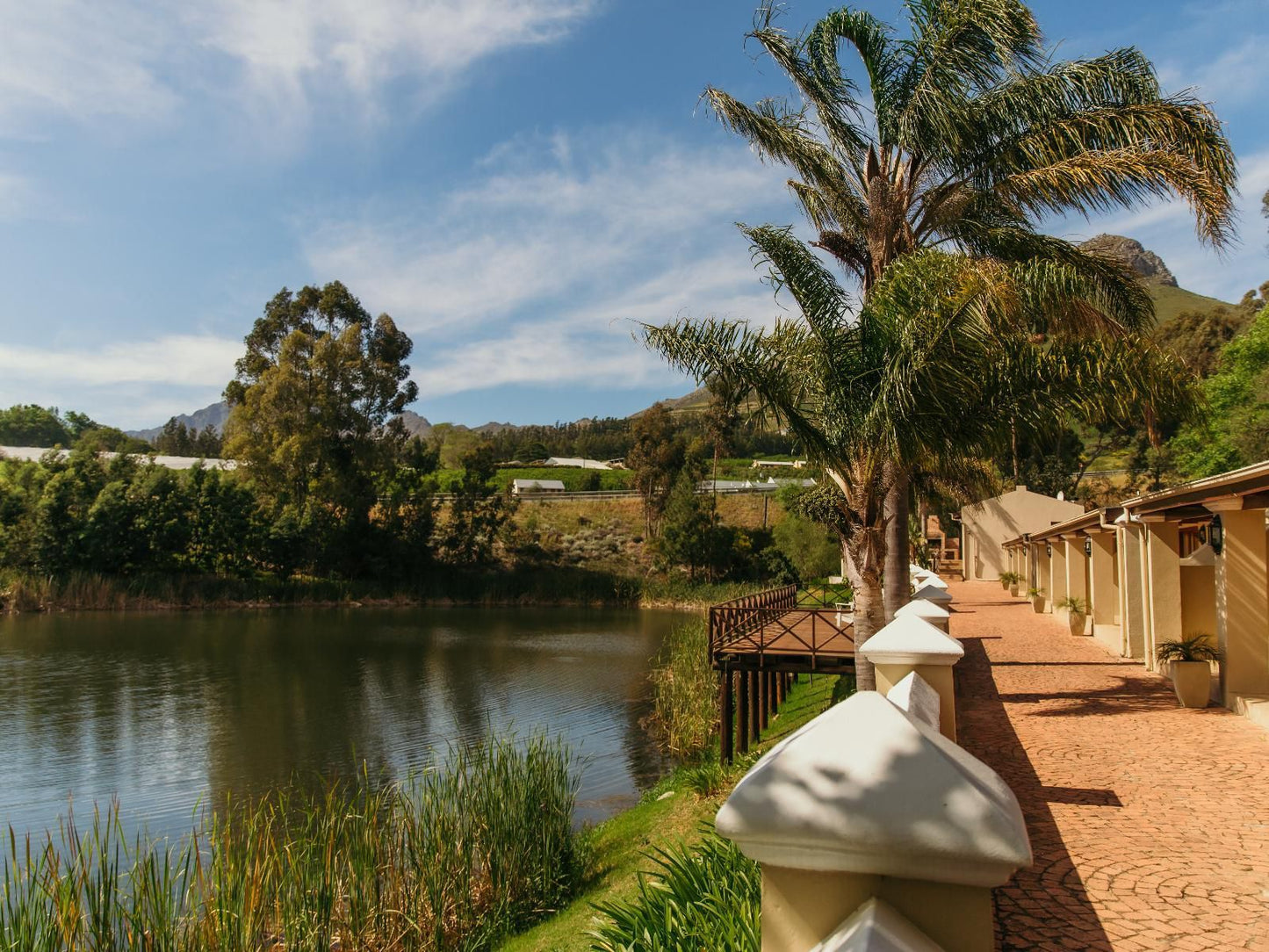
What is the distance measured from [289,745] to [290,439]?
1202 inches

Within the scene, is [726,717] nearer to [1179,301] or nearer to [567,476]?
[567,476]

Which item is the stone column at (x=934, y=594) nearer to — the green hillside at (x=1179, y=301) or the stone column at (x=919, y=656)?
the stone column at (x=919, y=656)

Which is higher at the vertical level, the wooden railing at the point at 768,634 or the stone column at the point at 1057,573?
the stone column at the point at 1057,573

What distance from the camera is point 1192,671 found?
8438 mm

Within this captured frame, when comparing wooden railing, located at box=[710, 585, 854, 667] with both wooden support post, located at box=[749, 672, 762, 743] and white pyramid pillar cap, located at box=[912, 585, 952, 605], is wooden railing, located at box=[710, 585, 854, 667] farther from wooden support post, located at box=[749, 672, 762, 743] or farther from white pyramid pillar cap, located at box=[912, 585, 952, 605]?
white pyramid pillar cap, located at box=[912, 585, 952, 605]

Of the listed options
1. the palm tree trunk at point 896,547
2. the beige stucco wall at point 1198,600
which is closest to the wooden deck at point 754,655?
the palm tree trunk at point 896,547

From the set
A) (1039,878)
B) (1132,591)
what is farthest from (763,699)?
(1039,878)

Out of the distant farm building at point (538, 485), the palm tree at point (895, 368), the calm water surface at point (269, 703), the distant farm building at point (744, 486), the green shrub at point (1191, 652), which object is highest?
the distant farm building at point (538, 485)

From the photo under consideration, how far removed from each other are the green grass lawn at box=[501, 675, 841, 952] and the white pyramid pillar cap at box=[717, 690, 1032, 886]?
3846 mm

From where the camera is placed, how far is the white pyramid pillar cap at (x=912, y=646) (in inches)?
191

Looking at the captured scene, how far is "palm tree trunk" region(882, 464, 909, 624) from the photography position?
32.6ft

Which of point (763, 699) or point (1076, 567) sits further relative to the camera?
point (1076, 567)

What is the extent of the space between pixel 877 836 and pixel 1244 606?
27.6 feet

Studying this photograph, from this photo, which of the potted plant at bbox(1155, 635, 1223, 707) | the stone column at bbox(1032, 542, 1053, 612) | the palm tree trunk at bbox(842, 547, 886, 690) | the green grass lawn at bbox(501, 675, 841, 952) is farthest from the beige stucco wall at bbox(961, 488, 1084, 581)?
the green grass lawn at bbox(501, 675, 841, 952)
